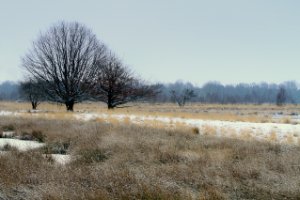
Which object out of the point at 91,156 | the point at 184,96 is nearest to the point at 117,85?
the point at 91,156

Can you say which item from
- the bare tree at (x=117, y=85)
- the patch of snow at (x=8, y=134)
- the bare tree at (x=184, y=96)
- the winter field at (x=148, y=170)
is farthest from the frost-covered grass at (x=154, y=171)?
the bare tree at (x=184, y=96)

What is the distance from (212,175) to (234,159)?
6.41ft

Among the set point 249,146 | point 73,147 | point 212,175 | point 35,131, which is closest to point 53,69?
point 35,131

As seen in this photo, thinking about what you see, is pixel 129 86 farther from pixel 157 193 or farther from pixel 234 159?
pixel 157 193

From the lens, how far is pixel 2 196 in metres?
5.57

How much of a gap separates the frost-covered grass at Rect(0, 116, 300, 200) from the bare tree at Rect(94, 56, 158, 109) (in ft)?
67.0

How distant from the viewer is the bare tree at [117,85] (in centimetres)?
3147

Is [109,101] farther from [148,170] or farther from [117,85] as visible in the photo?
[148,170]

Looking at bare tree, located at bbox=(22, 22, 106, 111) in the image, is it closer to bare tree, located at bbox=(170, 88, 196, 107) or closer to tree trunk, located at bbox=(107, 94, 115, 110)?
tree trunk, located at bbox=(107, 94, 115, 110)

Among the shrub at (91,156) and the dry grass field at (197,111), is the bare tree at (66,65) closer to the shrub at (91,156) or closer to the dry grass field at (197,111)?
the dry grass field at (197,111)

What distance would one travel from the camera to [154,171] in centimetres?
712

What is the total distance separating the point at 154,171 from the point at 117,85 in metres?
25.4

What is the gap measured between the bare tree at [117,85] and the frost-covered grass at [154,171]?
20.4m

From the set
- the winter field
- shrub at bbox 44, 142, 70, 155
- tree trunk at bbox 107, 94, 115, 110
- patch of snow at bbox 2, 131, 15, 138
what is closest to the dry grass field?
tree trunk at bbox 107, 94, 115, 110
